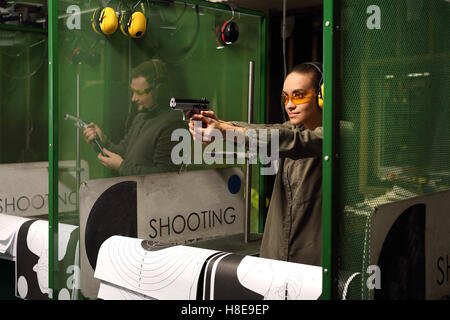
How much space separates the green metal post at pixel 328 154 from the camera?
1.34 metres

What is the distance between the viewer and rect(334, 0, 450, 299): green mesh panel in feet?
4.49

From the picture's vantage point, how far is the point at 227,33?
2820mm

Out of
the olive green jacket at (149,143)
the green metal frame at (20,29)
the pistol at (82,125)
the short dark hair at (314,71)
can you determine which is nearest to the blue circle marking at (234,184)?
the olive green jacket at (149,143)

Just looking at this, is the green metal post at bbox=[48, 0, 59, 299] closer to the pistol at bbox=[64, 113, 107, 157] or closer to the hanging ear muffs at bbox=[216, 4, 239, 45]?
the pistol at bbox=[64, 113, 107, 157]

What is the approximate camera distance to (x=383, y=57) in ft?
4.83

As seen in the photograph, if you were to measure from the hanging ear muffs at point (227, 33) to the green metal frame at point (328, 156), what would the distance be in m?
1.50

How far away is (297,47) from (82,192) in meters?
1.71

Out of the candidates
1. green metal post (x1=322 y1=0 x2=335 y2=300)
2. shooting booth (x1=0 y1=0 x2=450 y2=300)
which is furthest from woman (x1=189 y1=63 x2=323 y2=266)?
green metal post (x1=322 y1=0 x2=335 y2=300)

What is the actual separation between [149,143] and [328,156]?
4.23ft

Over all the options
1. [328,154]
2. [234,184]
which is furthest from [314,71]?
[234,184]

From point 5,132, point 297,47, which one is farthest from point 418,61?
point 5,132

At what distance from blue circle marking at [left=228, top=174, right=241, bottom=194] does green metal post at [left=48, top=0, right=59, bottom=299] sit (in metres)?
0.99

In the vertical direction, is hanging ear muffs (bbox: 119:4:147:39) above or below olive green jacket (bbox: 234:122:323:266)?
above

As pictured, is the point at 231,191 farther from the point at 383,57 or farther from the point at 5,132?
the point at 383,57
